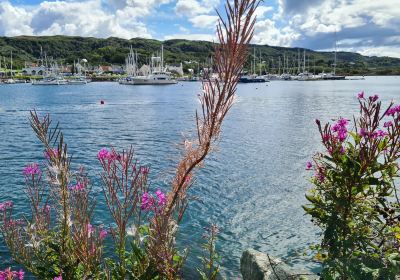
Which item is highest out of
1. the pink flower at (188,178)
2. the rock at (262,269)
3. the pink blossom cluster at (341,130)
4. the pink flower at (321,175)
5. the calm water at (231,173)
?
the pink blossom cluster at (341,130)

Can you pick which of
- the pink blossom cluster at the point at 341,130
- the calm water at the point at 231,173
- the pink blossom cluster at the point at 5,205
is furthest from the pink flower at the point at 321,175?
the pink blossom cluster at the point at 5,205

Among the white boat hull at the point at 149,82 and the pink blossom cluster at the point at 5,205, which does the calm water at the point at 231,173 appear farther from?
the white boat hull at the point at 149,82

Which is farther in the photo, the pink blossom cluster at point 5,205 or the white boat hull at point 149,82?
the white boat hull at point 149,82

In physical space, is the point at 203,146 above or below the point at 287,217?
above

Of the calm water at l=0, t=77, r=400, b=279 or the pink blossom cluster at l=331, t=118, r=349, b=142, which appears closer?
the pink blossom cluster at l=331, t=118, r=349, b=142

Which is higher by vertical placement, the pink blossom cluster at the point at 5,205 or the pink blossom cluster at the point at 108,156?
the pink blossom cluster at the point at 108,156

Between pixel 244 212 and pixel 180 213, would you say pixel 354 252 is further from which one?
pixel 244 212

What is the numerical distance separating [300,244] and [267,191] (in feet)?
20.0

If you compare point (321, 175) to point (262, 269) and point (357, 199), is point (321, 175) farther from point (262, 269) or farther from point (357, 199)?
point (262, 269)

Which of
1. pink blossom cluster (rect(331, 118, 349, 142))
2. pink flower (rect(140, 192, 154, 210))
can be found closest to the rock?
pink blossom cluster (rect(331, 118, 349, 142))

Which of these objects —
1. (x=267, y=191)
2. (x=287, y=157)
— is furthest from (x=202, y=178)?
(x=287, y=157)

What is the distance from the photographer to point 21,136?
3662 centimetres

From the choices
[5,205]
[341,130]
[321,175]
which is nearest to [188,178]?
[321,175]

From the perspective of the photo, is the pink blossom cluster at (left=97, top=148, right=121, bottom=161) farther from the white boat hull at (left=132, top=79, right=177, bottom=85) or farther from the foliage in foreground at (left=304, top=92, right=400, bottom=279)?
the white boat hull at (left=132, top=79, right=177, bottom=85)
